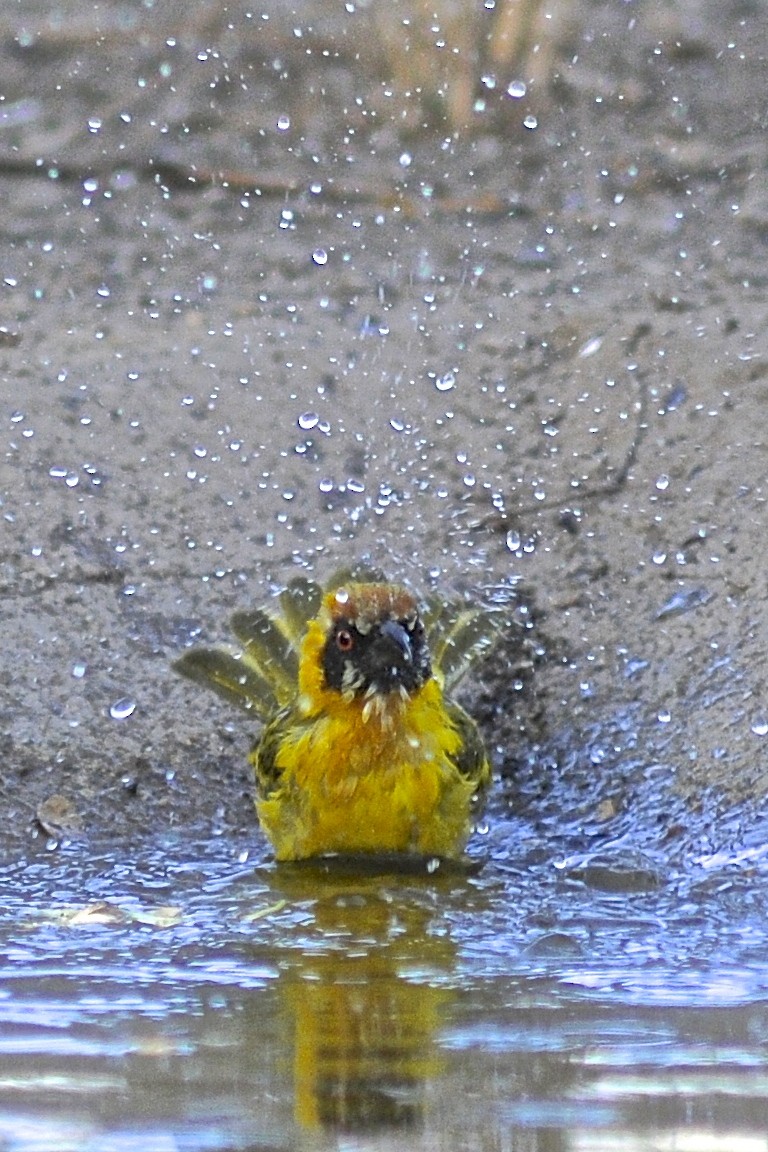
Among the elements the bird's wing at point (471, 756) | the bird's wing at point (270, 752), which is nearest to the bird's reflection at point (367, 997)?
the bird's wing at point (270, 752)

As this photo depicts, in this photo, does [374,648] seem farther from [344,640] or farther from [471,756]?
[471,756]

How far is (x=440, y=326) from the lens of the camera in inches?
311

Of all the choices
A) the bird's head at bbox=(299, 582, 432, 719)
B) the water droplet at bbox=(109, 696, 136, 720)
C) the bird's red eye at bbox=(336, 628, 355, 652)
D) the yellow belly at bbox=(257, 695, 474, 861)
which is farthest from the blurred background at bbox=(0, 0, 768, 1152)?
the bird's red eye at bbox=(336, 628, 355, 652)

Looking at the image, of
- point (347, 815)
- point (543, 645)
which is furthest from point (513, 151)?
point (347, 815)

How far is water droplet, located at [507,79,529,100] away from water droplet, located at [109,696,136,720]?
186 inches

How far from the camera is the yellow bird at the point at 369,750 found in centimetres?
547

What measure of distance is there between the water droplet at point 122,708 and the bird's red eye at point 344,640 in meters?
0.97

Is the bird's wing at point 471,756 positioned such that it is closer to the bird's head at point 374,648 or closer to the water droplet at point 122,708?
the bird's head at point 374,648

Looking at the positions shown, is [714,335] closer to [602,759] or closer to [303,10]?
[602,759]

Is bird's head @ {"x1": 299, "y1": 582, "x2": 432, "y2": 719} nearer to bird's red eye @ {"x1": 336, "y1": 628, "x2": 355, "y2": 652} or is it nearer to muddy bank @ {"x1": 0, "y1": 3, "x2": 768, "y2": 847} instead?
bird's red eye @ {"x1": 336, "y1": 628, "x2": 355, "y2": 652}

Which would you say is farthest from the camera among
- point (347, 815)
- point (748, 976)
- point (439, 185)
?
point (439, 185)

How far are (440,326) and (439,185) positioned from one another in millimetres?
1710

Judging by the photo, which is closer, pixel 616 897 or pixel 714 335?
pixel 616 897

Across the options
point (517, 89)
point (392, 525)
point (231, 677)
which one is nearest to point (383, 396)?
point (392, 525)
